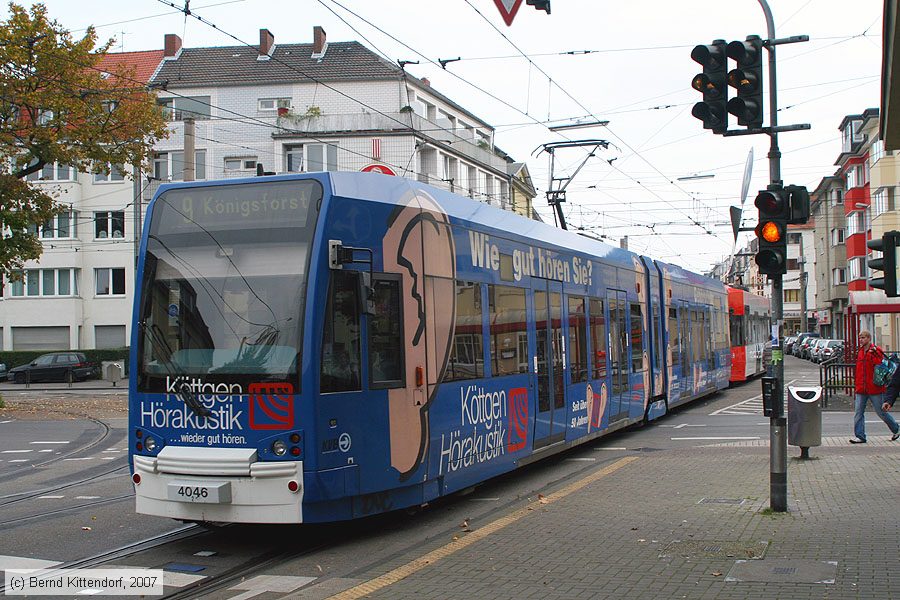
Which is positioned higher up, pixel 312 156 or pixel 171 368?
pixel 312 156

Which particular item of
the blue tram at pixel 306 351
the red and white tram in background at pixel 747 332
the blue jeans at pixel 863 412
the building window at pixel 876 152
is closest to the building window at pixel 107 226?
the red and white tram in background at pixel 747 332

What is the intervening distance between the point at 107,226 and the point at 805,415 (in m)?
46.0

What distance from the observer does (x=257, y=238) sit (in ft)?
29.5

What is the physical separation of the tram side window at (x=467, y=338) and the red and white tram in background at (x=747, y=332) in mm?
21346

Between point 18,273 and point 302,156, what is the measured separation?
20722mm

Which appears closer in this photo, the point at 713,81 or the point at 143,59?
the point at 713,81

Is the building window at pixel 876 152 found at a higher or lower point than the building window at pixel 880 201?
higher

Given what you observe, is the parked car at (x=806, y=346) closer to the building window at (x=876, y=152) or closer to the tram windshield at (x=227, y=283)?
the building window at (x=876, y=152)

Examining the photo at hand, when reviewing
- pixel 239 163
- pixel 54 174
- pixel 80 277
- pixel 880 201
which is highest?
pixel 54 174

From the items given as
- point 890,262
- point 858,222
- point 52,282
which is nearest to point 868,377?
point 890,262

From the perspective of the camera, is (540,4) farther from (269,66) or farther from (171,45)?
(171,45)

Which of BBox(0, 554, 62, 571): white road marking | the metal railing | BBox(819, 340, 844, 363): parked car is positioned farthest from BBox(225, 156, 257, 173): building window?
BBox(0, 554, 62, 571): white road marking

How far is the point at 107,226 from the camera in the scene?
53.3m

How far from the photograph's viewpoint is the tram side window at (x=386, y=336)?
9148 millimetres
